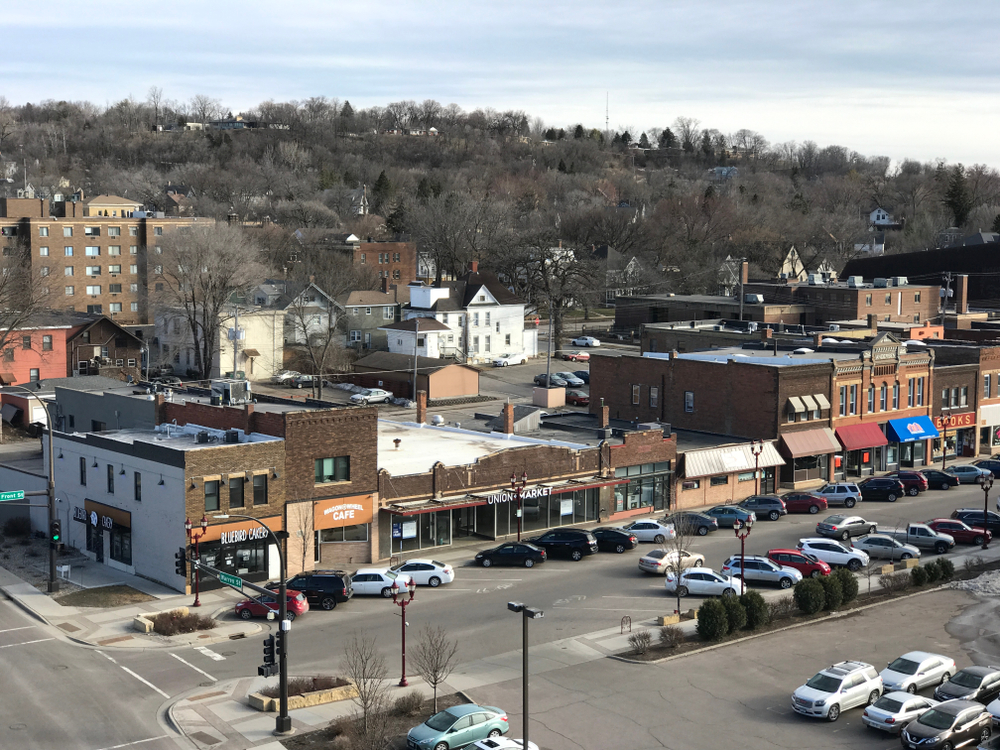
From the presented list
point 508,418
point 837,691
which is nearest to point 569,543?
point 508,418

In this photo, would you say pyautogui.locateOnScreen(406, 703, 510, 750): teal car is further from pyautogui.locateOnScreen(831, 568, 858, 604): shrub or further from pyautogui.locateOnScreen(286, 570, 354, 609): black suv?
pyautogui.locateOnScreen(831, 568, 858, 604): shrub

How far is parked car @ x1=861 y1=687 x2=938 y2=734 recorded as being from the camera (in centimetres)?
3052

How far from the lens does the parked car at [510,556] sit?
47438mm

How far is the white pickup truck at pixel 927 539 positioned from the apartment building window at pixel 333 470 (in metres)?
24.8

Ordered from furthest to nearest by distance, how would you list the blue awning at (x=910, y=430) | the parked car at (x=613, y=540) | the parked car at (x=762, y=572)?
the blue awning at (x=910, y=430)
the parked car at (x=613, y=540)
the parked car at (x=762, y=572)

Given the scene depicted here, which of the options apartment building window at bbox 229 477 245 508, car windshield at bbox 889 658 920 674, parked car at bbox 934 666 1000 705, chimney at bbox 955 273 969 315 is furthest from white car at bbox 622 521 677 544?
chimney at bbox 955 273 969 315

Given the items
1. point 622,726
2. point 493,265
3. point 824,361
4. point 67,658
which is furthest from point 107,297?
point 622,726

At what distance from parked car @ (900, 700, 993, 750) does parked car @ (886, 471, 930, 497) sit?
33968mm

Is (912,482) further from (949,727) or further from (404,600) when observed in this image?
(404,600)

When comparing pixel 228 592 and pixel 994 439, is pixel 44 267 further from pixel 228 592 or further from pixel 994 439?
pixel 994 439

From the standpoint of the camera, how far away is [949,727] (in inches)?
1156

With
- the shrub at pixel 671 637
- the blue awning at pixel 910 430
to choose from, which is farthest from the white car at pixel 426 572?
the blue awning at pixel 910 430

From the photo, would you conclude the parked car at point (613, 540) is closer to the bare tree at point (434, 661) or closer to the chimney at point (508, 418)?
the chimney at point (508, 418)

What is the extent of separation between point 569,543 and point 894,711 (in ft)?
64.9
